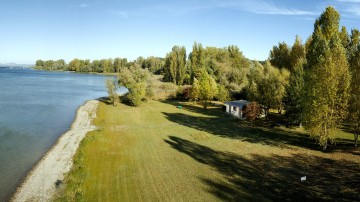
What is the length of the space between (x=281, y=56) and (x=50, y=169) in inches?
2388

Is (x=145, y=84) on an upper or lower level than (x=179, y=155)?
upper

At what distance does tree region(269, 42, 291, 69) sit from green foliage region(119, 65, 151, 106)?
34.7 metres

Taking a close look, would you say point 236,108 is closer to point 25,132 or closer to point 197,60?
point 25,132

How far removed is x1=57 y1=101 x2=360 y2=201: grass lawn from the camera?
851 inches

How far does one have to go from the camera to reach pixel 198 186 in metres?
22.8

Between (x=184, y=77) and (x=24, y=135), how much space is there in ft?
240

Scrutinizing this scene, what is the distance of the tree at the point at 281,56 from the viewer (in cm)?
6711

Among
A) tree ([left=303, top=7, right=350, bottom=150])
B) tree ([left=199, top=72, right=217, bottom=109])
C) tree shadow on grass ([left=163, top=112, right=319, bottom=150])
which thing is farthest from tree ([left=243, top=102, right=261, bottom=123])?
tree ([left=199, top=72, right=217, bottom=109])

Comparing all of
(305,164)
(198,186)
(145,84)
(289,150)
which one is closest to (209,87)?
(145,84)

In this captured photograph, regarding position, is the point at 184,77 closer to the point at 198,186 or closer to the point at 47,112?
the point at 47,112

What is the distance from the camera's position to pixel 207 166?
89.4ft

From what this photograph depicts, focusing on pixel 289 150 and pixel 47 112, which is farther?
pixel 47 112

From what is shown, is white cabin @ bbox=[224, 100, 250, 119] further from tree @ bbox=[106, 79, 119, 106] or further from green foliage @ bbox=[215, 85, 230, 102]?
tree @ bbox=[106, 79, 119, 106]

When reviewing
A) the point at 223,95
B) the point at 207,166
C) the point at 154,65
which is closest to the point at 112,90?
the point at 223,95
